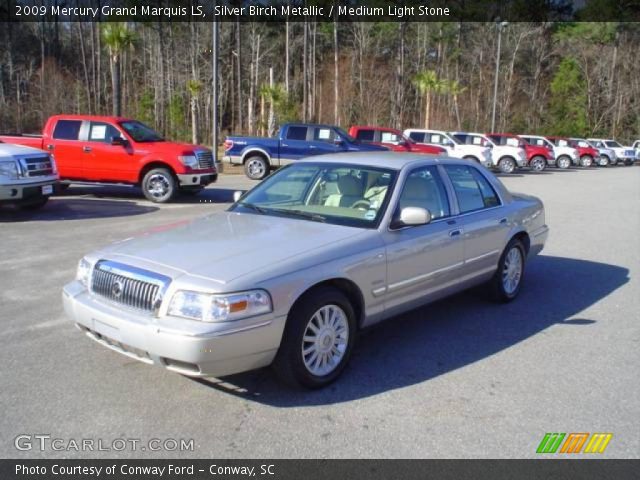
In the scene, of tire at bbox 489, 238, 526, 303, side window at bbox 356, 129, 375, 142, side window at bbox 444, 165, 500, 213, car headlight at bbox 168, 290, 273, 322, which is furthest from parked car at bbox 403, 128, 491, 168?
car headlight at bbox 168, 290, 273, 322

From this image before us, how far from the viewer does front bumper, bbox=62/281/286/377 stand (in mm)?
3652

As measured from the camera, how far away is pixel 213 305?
369cm

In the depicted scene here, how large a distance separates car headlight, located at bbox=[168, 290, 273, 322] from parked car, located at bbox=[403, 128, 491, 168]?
2401cm

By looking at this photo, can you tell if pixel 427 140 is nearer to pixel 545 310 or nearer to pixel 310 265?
pixel 545 310

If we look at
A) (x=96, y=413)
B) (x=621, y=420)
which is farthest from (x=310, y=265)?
(x=621, y=420)

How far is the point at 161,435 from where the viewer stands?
3.61 meters

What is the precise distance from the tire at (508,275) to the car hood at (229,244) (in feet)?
7.48

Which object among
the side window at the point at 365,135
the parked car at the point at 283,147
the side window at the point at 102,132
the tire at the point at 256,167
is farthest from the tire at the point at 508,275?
the side window at the point at 365,135

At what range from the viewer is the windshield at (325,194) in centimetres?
495

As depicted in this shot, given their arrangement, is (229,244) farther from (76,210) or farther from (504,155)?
(504,155)

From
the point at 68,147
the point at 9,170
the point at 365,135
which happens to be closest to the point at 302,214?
the point at 9,170

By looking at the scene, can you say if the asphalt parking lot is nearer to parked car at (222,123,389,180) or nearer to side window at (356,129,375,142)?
parked car at (222,123,389,180)

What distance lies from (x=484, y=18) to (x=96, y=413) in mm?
60819

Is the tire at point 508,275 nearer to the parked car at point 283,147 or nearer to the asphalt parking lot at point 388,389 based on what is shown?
the asphalt parking lot at point 388,389
